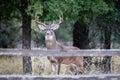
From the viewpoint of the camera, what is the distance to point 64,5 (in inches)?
518

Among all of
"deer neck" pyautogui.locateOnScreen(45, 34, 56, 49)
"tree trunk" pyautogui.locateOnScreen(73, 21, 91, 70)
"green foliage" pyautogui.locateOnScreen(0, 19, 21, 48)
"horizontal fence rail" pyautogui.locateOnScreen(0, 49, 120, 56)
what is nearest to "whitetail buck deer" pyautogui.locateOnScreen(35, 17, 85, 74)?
"deer neck" pyautogui.locateOnScreen(45, 34, 56, 49)

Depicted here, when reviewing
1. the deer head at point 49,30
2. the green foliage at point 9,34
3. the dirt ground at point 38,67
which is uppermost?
the deer head at point 49,30

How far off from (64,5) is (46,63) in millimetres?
2296

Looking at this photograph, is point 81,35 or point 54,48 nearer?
point 54,48

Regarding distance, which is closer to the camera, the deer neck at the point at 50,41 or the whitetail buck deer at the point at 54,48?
the whitetail buck deer at the point at 54,48

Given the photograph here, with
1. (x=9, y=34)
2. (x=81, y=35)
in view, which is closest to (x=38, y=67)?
(x=81, y=35)

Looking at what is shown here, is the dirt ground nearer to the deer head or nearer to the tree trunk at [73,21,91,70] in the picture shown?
the deer head

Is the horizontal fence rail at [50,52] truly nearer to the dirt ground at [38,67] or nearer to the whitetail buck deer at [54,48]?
the whitetail buck deer at [54,48]

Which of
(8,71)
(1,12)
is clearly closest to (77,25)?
(1,12)

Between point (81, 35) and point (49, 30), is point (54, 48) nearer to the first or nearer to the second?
point (49, 30)

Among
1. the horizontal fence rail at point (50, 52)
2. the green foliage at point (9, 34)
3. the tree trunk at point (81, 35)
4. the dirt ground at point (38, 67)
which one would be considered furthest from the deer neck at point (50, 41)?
the green foliage at point (9, 34)

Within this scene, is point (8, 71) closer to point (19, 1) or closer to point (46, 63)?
point (46, 63)

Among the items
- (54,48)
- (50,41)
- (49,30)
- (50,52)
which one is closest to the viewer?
(50,52)

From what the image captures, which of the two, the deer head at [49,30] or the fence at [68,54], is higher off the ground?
the deer head at [49,30]
